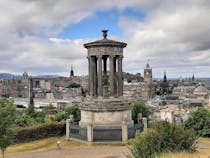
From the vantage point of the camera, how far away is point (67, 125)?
99.7 feet

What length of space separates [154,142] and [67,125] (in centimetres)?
1516

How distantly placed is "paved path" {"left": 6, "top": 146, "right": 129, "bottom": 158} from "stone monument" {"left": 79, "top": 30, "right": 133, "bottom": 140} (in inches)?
83.1

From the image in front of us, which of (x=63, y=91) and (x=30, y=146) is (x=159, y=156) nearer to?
(x=30, y=146)

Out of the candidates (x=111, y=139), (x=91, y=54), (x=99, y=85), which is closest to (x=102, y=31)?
(x=91, y=54)

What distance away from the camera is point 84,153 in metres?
24.9

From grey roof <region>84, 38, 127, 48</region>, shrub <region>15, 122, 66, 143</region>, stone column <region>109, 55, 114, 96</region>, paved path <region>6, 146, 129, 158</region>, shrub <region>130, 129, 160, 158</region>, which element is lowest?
paved path <region>6, 146, 129, 158</region>

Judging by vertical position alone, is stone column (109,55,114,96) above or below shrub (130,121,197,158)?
above

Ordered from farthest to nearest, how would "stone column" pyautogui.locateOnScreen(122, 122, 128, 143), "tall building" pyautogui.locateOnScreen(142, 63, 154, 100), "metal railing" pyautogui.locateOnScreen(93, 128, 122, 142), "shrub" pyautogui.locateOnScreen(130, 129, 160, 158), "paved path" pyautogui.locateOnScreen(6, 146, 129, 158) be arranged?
"tall building" pyautogui.locateOnScreen(142, 63, 154, 100), "metal railing" pyautogui.locateOnScreen(93, 128, 122, 142), "stone column" pyautogui.locateOnScreen(122, 122, 128, 143), "paved path" pyautogui.locateOnScreen(6, 146, 129, 158), "shrub" pyautogui.locateOnScreen(130, 129, 160, 158)

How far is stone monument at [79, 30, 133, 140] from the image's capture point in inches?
1136

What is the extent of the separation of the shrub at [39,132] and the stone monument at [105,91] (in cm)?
334

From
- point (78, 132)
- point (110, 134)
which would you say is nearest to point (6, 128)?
point (78, 132)

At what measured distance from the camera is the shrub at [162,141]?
15.8m

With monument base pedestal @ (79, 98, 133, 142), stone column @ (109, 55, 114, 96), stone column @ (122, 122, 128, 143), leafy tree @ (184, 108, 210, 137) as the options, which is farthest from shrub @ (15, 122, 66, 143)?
leafy tree @ (184, 108, 210, 137)

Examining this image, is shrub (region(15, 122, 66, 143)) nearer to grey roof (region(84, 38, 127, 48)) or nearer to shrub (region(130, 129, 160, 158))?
grey roof (region(84, 38, 127, 48))
